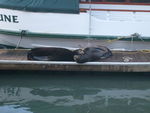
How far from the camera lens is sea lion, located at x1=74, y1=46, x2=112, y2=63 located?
7.89 metres

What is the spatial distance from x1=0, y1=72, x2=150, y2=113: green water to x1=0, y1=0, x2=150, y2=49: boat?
1.07m

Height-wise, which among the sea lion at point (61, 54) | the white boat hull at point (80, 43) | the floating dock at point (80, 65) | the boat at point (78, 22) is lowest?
the floating dock at point (80, 65)

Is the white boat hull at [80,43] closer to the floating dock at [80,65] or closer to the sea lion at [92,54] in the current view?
the sea lion at [92,54]

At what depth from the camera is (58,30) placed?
9.05 meters

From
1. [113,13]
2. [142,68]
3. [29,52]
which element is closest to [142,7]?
[113,13]

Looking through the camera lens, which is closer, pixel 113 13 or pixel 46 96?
pixel 46 96

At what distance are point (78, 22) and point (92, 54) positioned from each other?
4.07ft

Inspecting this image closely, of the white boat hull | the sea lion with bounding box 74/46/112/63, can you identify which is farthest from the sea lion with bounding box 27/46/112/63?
the white boat hull

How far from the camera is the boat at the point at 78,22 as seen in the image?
29.6 feet

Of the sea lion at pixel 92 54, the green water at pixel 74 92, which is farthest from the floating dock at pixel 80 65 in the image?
the green water at pixel 74 92

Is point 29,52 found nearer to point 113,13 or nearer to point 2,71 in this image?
point 2,71

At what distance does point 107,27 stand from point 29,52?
2183 millimetres

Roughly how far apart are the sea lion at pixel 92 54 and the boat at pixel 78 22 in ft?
2.08

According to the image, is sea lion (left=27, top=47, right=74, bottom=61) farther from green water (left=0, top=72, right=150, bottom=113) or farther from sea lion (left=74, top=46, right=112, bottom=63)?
green water (left=0, top=72, right=150, bottom=113)
